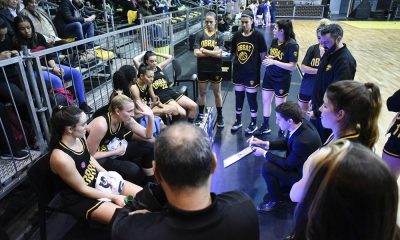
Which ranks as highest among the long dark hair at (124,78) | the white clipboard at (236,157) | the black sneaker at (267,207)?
the long dark hair at (124,78)

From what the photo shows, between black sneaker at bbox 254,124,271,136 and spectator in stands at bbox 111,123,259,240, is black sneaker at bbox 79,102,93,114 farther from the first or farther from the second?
spectator in stands at bbox 111,123,259,240

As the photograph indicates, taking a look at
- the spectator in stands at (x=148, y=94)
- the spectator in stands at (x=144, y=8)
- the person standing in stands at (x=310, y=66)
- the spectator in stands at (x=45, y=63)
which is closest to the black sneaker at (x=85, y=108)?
the spectator in stands at (x=45, y=63)

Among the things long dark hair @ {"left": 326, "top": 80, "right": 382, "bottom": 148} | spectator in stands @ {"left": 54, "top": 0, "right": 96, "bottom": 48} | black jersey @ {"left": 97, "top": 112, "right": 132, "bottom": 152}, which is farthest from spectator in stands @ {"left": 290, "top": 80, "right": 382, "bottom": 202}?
spectator in stands @ {"left": 54, "top": 0, "right": 96, "bottom": 48}

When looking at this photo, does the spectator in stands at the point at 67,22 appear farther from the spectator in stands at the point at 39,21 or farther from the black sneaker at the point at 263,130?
the black sneaker at the point at 263,130

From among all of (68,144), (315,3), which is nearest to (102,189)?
(68,144)

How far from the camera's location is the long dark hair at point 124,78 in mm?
3039

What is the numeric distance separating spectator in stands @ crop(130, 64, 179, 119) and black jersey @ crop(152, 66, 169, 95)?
18 centimetres

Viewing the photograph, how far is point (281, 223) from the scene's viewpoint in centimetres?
246

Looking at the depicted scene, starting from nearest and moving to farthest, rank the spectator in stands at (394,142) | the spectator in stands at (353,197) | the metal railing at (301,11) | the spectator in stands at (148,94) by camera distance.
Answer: the spectator in stands at (353,197) < the spectator in stands at (394,142) < the spectator in stands at (148,94) < the metal railing at (301,11)

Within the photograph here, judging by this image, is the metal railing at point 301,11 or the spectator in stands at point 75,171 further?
the metal railing at point 301,11

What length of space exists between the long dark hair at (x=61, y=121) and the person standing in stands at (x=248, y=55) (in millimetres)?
2425

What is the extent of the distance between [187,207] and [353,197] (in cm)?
48

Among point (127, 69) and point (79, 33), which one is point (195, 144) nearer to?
point (127, 69)

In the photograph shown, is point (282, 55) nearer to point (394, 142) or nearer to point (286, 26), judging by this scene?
point (286, 26)
